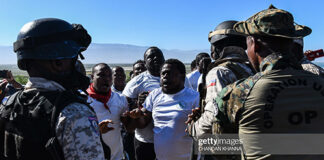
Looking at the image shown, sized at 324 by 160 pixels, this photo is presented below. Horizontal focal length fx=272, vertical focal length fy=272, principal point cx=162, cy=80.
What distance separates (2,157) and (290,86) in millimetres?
1989

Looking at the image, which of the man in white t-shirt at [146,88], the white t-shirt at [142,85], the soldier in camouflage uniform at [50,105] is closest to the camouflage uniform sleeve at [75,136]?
the soldier in camouflage uniform at [50,105]

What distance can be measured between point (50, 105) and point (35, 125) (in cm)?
14

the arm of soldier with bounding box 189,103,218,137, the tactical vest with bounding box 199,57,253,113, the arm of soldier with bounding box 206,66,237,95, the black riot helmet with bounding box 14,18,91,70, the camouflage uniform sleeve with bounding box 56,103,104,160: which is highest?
the black riot helmet with bounding box 14,18,91,70

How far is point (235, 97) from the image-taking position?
6.24 feet

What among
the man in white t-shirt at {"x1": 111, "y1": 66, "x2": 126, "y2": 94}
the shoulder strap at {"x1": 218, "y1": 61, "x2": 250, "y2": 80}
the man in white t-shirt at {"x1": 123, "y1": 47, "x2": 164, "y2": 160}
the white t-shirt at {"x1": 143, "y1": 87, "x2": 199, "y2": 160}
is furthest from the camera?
the man in white t-shirt at {"x1": 111, "y1": 66, "x2": 126, "y2": 94}

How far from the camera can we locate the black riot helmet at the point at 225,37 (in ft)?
9.19

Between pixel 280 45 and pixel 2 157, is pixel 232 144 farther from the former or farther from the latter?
pixel 2 157

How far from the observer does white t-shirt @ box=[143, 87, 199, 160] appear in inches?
147

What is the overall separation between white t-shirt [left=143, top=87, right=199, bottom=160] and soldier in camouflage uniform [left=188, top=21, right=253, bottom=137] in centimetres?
106

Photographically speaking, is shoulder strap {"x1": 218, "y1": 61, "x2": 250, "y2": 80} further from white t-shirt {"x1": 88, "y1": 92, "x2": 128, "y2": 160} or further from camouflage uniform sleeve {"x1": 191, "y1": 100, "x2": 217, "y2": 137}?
white t-shirt {"x1": 88, "y1": 92, "x2": 128, "y2": 160}

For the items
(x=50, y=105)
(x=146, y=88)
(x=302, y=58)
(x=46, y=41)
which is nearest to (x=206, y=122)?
(x=50, y=105)

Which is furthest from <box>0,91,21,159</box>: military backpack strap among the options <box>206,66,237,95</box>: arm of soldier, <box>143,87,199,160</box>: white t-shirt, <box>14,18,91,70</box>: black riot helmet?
<box>143,87,199,160</box>: white t-shirt

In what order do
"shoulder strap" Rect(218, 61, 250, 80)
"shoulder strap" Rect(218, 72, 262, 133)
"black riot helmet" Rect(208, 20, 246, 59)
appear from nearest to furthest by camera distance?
"shoulder strap" Rect(218, 72, 262, 133) → "shoulder strap" Rect(218, 61, 250, 80) → "black riot helmet" Rect(208, 20, 246, 59)

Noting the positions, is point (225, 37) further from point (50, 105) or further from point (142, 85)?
point (142, 85)
